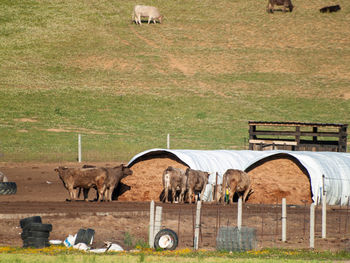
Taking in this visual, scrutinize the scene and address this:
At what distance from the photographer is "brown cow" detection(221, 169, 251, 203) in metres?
25.9

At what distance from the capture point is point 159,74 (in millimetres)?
66188

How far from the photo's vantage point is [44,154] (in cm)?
3922

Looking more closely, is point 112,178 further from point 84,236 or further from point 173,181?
point 84,236

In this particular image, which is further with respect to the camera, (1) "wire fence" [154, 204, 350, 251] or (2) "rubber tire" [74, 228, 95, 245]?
(1) "wire fence" [154, 204, 350, 251]

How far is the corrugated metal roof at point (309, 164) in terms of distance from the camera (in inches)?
1032

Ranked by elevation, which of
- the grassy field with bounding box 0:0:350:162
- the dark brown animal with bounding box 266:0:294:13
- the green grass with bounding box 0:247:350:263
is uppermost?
the dark brown animal with bounding box 266:0:294:13

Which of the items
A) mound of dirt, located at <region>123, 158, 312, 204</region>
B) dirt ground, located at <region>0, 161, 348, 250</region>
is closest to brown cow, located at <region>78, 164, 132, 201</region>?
dirt ground, located at <region>0, 161, 348, 250</region>

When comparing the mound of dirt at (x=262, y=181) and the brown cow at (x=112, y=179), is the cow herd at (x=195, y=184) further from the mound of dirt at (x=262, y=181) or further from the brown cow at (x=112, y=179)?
the brown cow at (x=112, y=179)

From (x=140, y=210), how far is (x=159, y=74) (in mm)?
44640

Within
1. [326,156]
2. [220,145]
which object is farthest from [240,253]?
[220,145]

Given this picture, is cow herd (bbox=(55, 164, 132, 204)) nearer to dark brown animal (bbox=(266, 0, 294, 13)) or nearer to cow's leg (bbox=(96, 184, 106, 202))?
cow's leg (bbox=(96, 184, 106, 202))

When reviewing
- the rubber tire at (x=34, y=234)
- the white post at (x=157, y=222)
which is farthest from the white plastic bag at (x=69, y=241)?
the white post at (x=157, y=222)

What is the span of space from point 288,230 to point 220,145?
79.9 feet

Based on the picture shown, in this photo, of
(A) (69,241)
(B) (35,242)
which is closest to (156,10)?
(A) (69,241)
